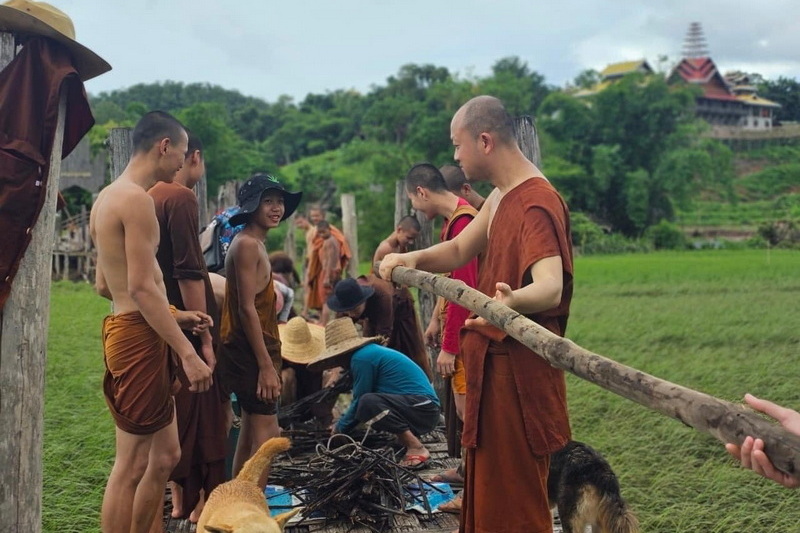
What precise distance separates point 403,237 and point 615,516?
3.45 meters

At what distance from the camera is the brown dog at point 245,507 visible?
8.68 ft

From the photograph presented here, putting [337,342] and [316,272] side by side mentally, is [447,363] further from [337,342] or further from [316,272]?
[316,272]

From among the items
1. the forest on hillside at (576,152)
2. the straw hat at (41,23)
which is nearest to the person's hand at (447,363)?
the straw hat at (41,23)

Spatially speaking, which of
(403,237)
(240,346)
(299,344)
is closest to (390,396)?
(240,346)

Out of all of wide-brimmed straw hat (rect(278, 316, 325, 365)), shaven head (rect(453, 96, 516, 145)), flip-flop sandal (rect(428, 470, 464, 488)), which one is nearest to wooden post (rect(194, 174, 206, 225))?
wide-brimmed straw hat (rect(278, 316, 325, 365))

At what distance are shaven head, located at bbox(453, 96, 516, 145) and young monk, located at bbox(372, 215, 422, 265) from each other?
3.28 metres

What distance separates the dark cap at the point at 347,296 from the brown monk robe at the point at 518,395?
2869 millimetres

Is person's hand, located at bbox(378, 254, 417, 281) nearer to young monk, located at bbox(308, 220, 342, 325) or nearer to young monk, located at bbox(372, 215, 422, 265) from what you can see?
young monk, located at bbox(372, 215, 422, 265)

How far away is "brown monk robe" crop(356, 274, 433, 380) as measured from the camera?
6211mm

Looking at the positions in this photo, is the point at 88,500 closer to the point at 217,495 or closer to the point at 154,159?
the point at 217,495

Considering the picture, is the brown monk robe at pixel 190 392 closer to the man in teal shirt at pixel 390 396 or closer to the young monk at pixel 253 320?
the young monk at pixel 253 320

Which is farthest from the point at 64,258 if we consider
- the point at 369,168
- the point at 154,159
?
the point at 154,159

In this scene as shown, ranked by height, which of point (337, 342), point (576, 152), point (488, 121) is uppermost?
point (576, 152)

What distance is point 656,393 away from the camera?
1.91m
